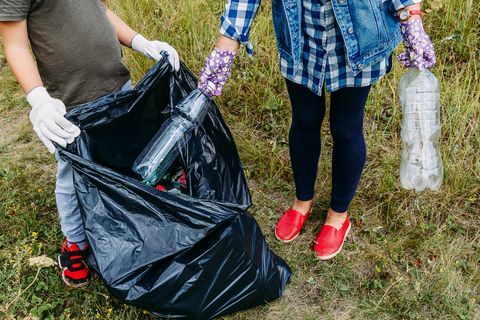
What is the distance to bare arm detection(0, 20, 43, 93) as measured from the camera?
5.03ft

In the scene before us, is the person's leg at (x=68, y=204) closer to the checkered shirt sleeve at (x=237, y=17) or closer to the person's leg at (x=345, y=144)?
the checkered shirt sleeve at (x=237, y=17)

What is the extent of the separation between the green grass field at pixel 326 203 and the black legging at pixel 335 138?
0.90 ft

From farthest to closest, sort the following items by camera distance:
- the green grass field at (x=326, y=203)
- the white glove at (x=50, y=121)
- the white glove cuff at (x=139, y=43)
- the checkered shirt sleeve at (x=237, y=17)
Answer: the green grass field at (x=326, y=203), the white glove cuff at (x=139, y=43), the checkered shirt sleeve at (x=237, y=17), the white glove at (x=50, y=121)

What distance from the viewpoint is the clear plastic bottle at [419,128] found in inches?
72.2

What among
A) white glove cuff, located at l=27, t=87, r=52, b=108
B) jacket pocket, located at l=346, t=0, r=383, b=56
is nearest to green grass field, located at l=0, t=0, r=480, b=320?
white glove cuff, located at l=27, t=87, r=52, b=108

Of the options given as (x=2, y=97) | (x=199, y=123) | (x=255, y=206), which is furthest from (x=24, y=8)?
(x=2, y=97)

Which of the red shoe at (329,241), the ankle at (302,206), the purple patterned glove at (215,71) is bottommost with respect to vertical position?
the red shoe at (329,241)

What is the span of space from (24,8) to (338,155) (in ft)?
4.18

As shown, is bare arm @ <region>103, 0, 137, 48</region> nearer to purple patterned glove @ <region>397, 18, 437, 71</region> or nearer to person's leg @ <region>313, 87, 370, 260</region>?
person's leg @ <region>313, 87, 370, 260</region>

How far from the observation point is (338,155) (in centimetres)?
203

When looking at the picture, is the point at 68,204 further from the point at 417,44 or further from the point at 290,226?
the point at 417,44

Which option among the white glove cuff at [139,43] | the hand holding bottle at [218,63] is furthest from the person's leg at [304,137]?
the white glove cuff at [139,43]

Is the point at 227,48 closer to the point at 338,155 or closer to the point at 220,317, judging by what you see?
the point at 338,155

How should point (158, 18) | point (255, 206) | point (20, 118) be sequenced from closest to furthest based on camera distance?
point (255, 206), point (20, 118), point (158, 18)
